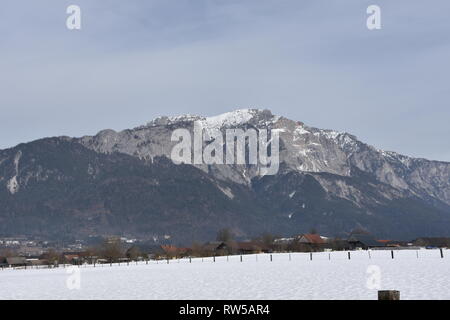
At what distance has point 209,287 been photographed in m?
52.7

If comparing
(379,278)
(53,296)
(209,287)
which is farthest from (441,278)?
(53,296)
